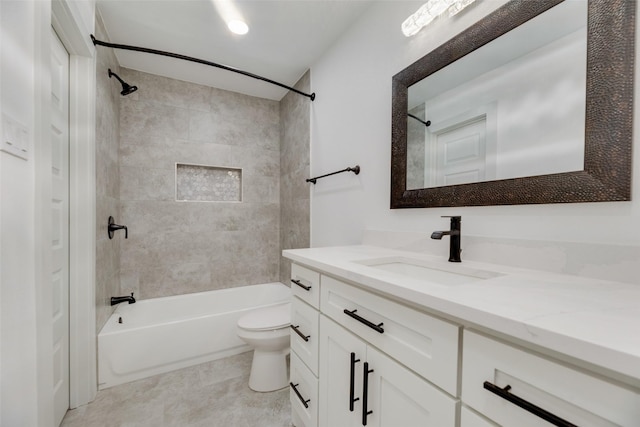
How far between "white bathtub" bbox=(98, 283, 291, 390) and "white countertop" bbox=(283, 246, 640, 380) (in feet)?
5.64

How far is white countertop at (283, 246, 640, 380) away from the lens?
0.35 metres

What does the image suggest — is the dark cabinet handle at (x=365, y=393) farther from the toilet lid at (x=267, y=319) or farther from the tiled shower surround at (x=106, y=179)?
the tiled shower surround at (x=106, y=179)

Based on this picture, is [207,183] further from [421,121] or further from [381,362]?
[381,362]

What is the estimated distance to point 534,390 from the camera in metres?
0.44

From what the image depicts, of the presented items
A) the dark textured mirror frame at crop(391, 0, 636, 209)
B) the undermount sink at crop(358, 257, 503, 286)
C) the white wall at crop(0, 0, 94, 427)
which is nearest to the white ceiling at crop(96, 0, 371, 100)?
the white wall at crop(0, 0, 94, 427)

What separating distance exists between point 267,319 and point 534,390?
1.57m

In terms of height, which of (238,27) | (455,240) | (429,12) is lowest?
(455,240)

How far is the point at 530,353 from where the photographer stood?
17.2 inches

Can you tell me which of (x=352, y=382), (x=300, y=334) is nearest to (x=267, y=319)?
(x=300, y=334)

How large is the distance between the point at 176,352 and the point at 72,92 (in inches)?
73.8

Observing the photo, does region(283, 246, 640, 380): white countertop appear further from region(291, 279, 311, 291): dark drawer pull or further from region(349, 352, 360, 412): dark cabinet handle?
region(291, 279, 311, 291): dark drawer pull

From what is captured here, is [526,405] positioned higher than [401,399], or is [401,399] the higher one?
[526,405]

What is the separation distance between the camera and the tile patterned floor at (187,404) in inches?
55.8

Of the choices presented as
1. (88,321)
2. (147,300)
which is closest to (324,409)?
(88,321)
